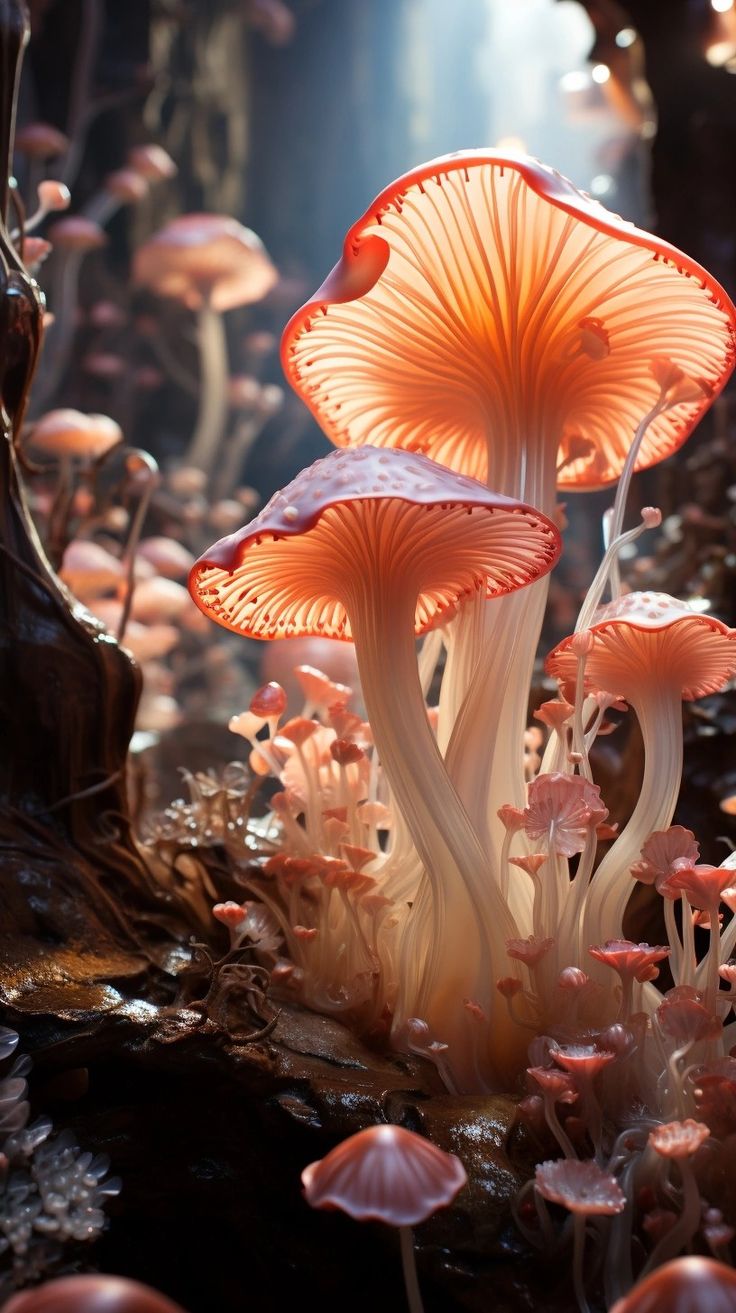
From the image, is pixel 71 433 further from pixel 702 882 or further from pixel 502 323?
pixel 702 882

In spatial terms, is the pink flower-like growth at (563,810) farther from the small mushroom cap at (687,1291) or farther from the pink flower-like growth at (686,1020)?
Answer: the small mushroom cap at (687,1291)

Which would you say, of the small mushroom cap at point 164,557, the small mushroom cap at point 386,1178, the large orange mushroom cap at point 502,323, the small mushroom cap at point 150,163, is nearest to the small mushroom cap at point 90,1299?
the small mushroom cap at point 386,1178

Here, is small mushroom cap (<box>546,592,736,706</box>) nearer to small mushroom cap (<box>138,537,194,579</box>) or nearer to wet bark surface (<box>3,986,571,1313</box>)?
wet bark surface (<box>3,986,571,1313</box>)

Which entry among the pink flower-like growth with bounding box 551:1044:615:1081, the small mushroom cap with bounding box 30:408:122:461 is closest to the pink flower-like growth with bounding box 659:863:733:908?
the pink flower-like growth with bounding box 551:1044:615:1081

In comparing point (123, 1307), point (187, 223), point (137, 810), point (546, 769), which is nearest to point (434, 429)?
point (546, 769)

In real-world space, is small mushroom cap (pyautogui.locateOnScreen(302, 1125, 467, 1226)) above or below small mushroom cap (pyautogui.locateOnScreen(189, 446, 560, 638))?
below

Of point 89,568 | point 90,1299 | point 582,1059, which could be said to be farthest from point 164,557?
point 90,1299

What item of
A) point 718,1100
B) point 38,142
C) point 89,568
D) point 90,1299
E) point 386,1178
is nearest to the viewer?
point 90,1299
